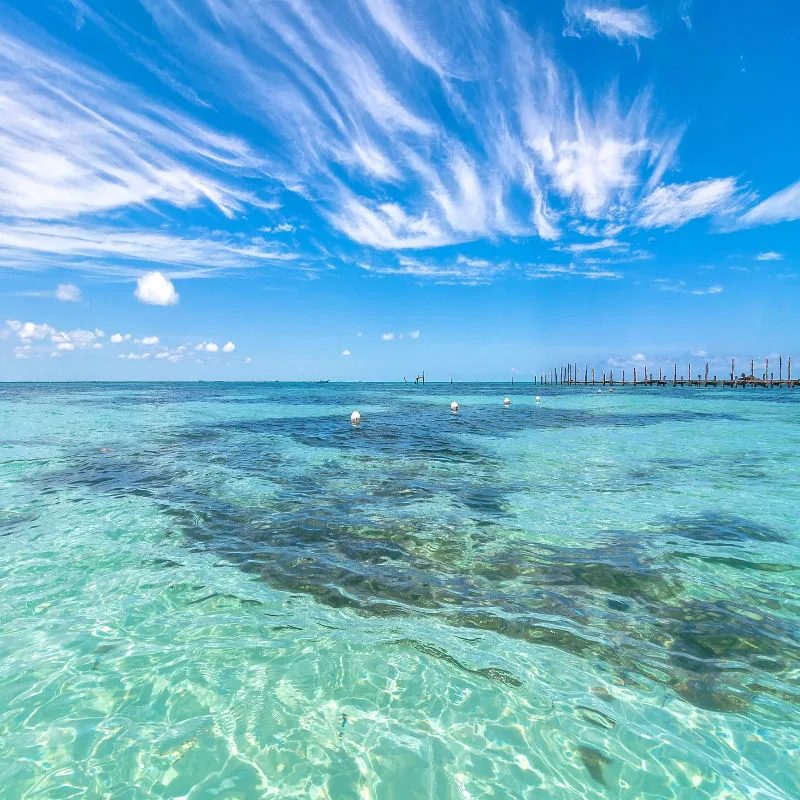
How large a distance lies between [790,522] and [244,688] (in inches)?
422

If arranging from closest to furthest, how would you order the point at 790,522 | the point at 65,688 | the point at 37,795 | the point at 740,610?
the point at 37,795 → the point at 65,688 → the point at 740,610 → the point at 790,522

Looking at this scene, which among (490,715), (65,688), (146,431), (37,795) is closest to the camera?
(37,795)

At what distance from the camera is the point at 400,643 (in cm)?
507

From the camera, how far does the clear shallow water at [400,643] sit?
11.6ft

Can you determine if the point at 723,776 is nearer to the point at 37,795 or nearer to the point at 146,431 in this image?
the point at 37,795

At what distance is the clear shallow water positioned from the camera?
3547 mm

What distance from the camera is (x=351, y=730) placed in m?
3.89

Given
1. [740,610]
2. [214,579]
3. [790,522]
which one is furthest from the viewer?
[790,522]

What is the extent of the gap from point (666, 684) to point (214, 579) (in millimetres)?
5883

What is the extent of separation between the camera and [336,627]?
17.7 ft

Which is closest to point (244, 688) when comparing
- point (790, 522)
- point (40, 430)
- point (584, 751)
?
point (584, 751)

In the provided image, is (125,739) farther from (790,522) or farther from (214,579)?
(790,522)

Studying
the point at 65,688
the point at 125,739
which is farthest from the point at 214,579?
the point at 125,739

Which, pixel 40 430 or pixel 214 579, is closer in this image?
pixel 214 579
